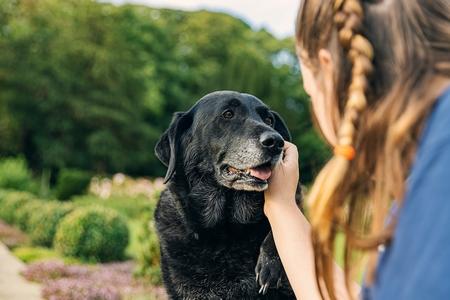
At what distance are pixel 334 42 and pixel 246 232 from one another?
1.99 m

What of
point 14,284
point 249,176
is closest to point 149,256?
point 14,284

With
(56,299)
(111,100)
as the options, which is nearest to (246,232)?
(56,299)

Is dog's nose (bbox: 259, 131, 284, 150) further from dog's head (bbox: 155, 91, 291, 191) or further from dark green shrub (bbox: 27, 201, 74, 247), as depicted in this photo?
dark green shrub (bbox: 27, 201, 74, 247)

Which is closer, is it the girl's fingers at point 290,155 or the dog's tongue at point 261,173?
the girl's fingers at point 290,155

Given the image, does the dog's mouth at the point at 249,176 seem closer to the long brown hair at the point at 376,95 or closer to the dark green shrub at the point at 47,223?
the long brown hair at the point at 376,95

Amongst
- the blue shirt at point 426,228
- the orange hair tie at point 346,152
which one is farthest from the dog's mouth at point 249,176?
the blue shirt at point 426,228

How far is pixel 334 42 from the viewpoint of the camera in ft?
5.36

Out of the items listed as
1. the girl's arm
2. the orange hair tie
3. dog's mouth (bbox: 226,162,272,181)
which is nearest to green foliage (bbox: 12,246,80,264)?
dog's mouth (bbox: 226,162,272,181)

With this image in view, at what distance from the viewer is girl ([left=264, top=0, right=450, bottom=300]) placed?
1227 mm

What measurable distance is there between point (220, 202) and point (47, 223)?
27.9 ft

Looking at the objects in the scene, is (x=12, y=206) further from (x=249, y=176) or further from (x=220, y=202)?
(x=249, y=176)

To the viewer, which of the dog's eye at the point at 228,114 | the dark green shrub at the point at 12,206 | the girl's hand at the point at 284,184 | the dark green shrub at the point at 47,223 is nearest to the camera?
the girl's hand at the point at 284,184

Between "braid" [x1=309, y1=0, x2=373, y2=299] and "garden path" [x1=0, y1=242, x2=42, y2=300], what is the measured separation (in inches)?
224

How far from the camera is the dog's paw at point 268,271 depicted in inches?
123
